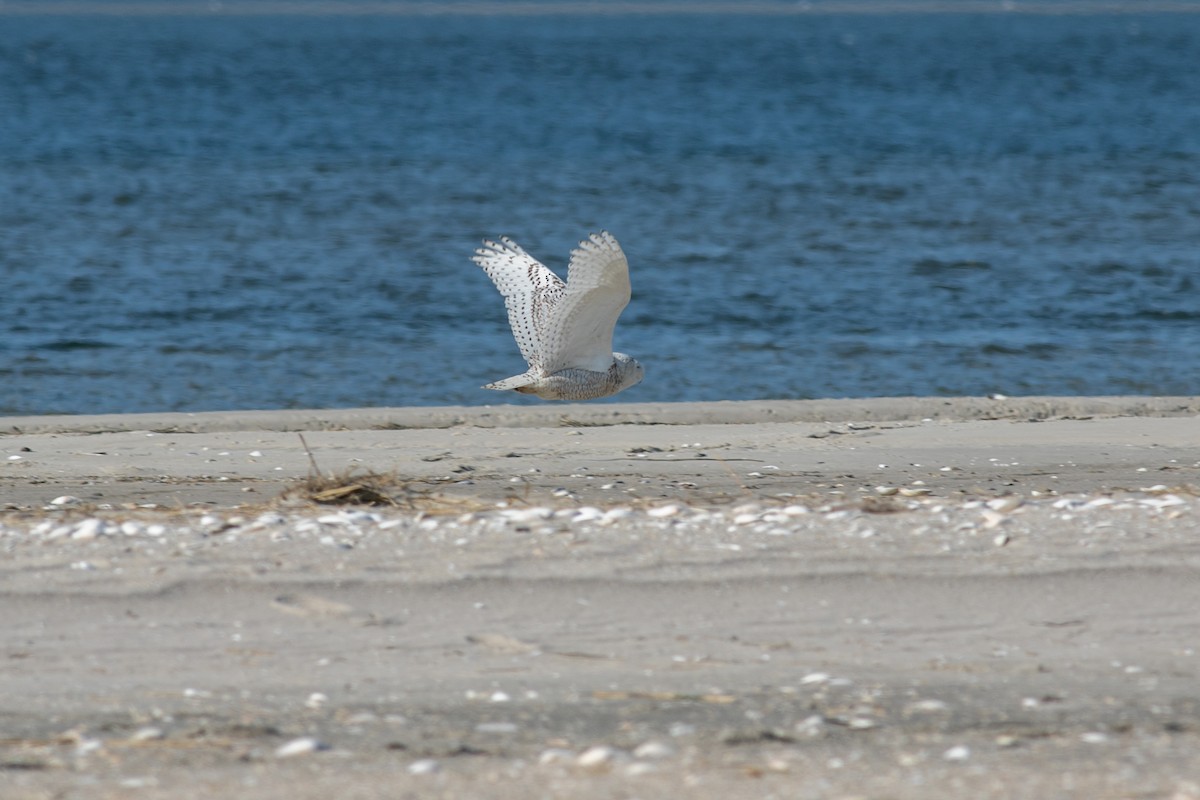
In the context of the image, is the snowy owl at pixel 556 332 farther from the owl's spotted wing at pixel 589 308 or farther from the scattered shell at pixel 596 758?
the scattered shell at pixel 596 758

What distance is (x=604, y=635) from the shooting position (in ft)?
18.1

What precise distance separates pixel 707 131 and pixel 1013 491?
31.3 meters

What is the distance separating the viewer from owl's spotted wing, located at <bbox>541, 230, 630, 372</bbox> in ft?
25.8

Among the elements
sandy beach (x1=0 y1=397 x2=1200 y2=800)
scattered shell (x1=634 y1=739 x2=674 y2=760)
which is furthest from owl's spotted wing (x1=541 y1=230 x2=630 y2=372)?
scattered shell (x1=634 y1=739 x2=674 y2=760)

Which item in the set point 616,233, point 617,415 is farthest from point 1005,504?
point 616,233

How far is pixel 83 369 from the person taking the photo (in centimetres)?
1271

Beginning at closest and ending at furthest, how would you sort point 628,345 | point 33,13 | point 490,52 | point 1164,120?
1. point 628,345
2. point 1164,120
3. point 490,52
4. point 33,13

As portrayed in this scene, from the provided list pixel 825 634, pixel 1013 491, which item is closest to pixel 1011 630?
pixel 825 634

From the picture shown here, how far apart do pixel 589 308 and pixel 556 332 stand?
34 cm

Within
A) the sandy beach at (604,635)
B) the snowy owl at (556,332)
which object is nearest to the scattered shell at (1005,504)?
the sandy beach at (604,635)

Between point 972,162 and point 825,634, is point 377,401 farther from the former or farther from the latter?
point 972,162

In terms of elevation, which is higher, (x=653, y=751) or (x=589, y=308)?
(x=589, y=308)

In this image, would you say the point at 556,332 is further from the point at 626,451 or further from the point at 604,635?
the point at 604,635

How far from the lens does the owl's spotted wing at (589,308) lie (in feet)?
25.8
